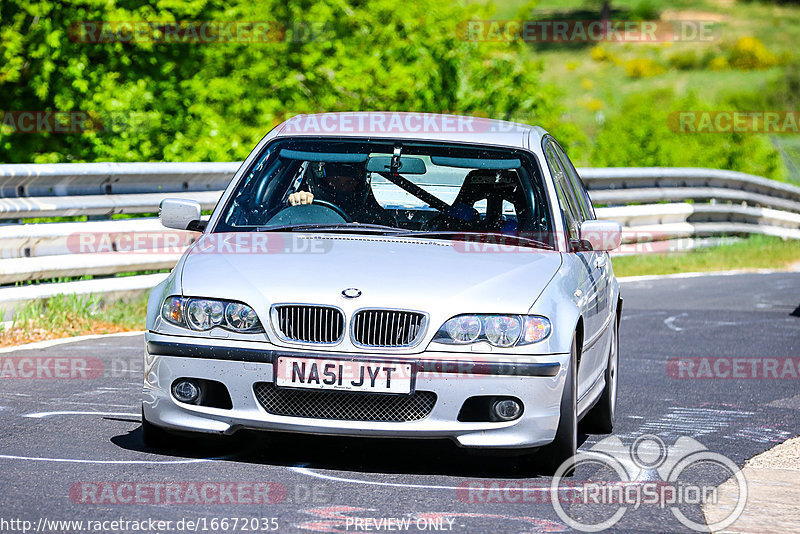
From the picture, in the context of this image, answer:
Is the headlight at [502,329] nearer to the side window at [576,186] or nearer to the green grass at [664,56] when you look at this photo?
the side window at [576,186]

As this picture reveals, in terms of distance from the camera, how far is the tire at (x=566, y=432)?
5.66 metres

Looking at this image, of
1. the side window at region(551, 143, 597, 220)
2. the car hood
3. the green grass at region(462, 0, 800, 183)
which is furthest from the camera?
the green grass at region(462, 0, 800, 183)

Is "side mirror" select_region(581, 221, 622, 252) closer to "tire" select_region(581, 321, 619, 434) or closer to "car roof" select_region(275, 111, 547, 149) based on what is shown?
"car roof" select_region(275, 111, 547, 149)

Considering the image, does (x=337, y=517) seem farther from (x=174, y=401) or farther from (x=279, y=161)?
(x=279, y=161)

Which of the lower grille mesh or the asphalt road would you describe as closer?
the asphalt road

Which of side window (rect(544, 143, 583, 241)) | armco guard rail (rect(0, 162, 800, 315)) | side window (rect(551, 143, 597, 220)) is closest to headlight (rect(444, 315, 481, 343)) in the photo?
side window (rect(544, 143, 583, 241))

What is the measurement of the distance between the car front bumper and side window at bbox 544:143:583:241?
4.22 feet

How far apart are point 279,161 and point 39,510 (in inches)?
105

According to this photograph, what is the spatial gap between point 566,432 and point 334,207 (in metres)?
1.66

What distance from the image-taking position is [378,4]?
26812mm

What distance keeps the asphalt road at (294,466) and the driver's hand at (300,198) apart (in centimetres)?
118

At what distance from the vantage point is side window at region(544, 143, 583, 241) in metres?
6.77

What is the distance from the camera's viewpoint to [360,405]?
5492 millimetres

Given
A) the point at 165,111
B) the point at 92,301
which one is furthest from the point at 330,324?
the point at 165,111
